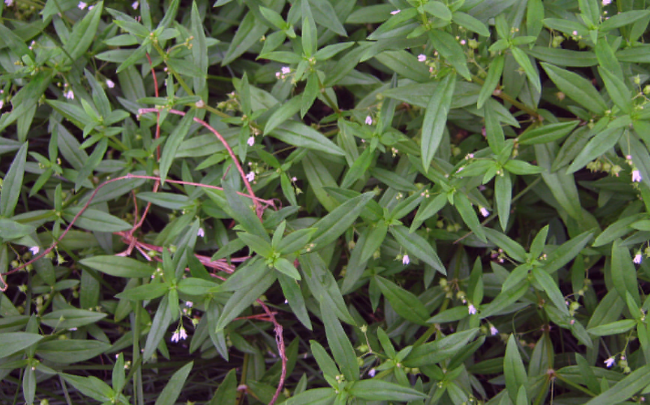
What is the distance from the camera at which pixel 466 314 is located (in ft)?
10.1

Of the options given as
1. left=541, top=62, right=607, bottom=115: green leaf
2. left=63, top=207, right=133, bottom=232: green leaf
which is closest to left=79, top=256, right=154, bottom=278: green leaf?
left=63, top=207, right=133, bottom=232: green leaf

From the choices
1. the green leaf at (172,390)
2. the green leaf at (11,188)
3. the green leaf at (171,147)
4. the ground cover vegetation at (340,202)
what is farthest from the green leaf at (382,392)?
the green leaf at (11,188)

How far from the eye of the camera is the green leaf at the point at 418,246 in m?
2.79

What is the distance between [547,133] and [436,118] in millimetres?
693

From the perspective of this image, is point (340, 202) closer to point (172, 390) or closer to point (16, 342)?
point (172, 390)

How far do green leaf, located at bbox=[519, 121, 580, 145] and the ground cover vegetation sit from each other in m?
0.01

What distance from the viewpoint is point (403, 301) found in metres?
3.16

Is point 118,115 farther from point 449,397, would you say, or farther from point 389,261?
point 449,397

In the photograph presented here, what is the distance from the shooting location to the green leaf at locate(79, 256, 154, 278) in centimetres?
299

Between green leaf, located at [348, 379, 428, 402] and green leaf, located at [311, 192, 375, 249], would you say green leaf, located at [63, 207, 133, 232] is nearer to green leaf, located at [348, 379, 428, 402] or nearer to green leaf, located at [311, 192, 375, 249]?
green leaf, located at [311, 192, 375, 249]

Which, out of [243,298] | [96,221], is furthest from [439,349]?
[96,221]

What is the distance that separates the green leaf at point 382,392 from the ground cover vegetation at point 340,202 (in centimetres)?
1

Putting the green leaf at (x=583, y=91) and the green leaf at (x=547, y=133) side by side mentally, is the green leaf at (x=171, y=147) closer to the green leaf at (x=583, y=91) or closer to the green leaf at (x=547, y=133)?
the green leaf at (x=547, y=133)

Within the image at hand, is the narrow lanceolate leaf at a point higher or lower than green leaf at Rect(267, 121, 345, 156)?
higher
